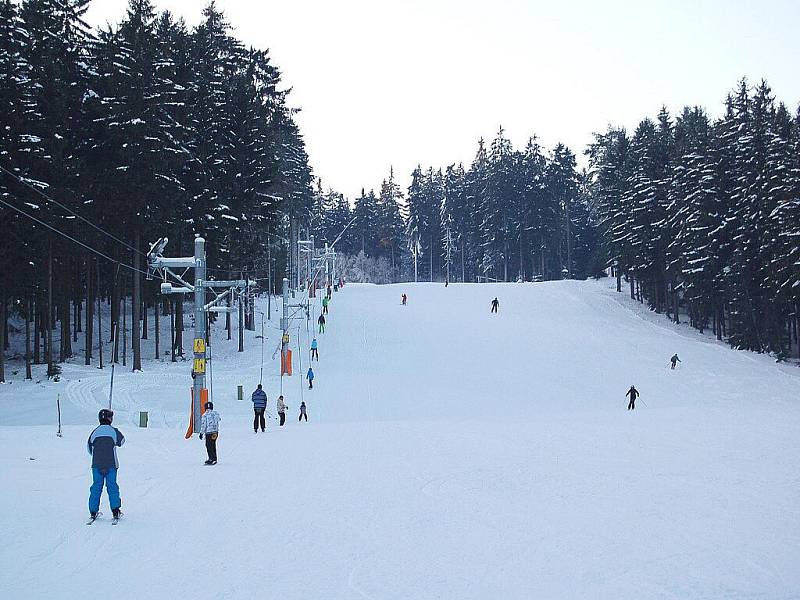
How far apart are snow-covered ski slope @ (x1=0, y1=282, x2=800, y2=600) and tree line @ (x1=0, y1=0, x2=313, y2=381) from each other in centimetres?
706

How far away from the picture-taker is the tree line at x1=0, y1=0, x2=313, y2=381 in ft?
106

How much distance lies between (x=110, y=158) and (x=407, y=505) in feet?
103

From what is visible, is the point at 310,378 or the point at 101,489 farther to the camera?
the point at 310,378

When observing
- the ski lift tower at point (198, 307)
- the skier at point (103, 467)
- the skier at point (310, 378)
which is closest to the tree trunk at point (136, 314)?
the skier at point (310, 378)

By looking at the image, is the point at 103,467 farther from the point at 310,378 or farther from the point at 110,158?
the point at 110,158

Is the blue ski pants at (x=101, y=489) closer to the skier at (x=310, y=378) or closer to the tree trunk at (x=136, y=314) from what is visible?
the skier at (x=310, y=378)

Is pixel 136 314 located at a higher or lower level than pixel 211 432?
higher

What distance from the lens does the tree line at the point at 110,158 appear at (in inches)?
1271

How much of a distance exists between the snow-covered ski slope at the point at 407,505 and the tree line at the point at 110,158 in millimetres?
7061

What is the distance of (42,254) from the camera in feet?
106

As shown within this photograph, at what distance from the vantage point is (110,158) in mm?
36781

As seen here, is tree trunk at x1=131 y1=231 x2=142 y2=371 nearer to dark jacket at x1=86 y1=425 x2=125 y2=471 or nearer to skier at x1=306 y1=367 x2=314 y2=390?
skier at x1=306 y1=367 x2=314 y2=390

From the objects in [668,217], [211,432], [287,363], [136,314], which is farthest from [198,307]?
[668,217]

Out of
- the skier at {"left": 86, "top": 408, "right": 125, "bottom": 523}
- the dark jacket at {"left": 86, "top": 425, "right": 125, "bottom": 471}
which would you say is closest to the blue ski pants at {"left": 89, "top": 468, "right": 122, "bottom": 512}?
the skier at {"left": 86, "top": 408, "right": 125, "bottom": 523}
